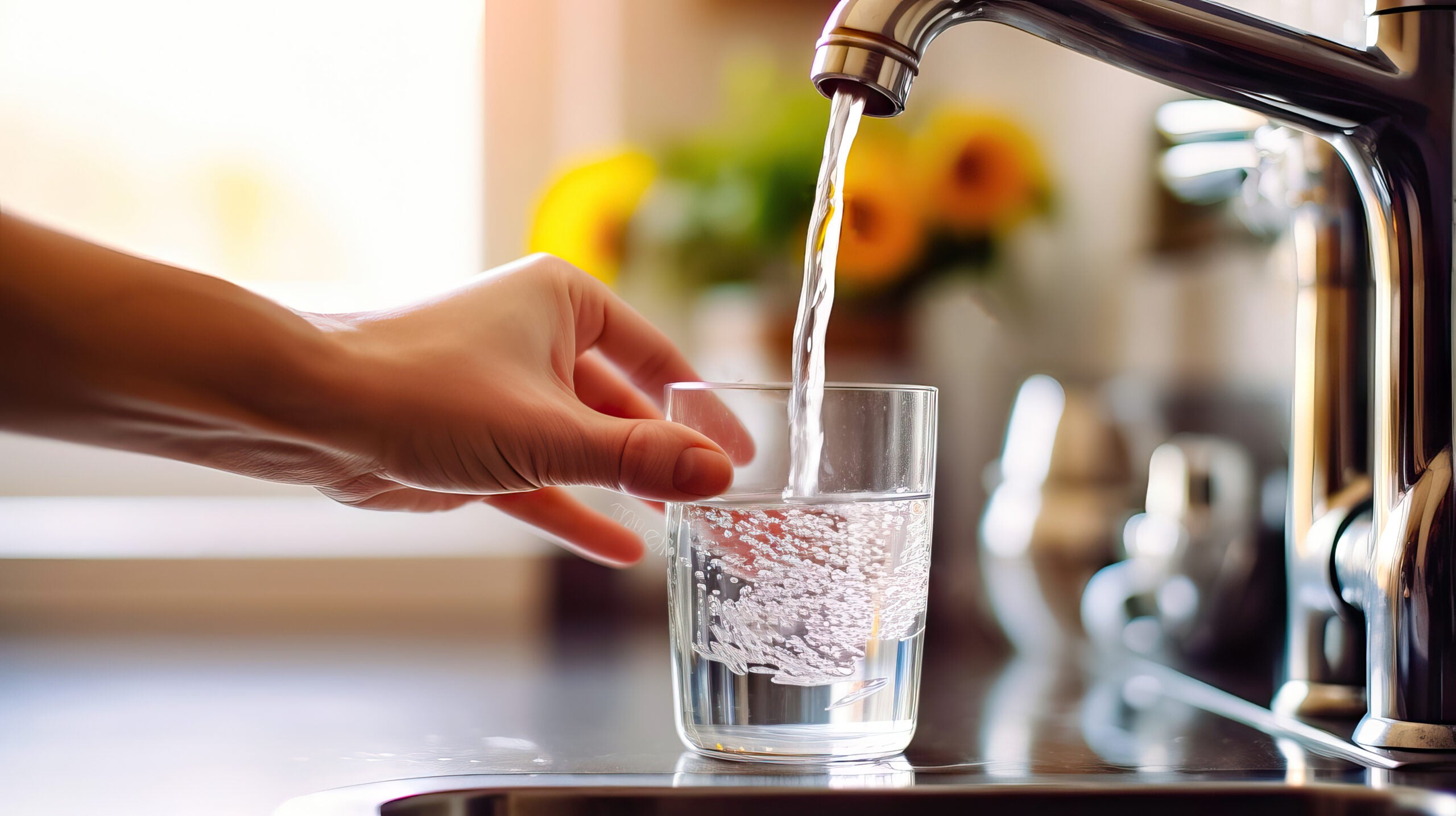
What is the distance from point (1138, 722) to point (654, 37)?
97 centimetres

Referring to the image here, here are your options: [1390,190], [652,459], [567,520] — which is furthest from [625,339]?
[1390,190]

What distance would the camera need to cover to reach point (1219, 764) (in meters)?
0.56

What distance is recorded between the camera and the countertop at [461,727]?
0.52 metres

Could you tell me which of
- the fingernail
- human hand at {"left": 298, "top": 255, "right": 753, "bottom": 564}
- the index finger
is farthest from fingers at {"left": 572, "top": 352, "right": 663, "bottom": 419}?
the fingernail

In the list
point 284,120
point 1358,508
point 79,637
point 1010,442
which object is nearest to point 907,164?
point 1010,442

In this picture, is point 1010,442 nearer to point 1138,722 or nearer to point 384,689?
point 1138,722

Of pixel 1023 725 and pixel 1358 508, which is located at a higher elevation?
pixel 1358 508

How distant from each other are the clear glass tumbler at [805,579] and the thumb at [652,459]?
0.12ft

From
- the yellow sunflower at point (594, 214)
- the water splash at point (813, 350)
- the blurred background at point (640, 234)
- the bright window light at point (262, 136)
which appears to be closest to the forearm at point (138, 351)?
the water splash at point (813, 350)

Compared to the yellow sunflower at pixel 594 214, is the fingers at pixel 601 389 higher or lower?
lower

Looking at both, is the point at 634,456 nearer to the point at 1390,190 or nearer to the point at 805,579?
the point at 805,579

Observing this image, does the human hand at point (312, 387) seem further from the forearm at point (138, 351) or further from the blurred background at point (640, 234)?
the blurred background at point (640, 234)

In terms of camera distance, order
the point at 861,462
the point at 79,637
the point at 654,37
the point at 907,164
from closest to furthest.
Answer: the point at 861,462, the point at 79,637, the point at 907,164, the point at 654,37

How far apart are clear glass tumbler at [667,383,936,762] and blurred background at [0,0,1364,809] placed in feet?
1.20
